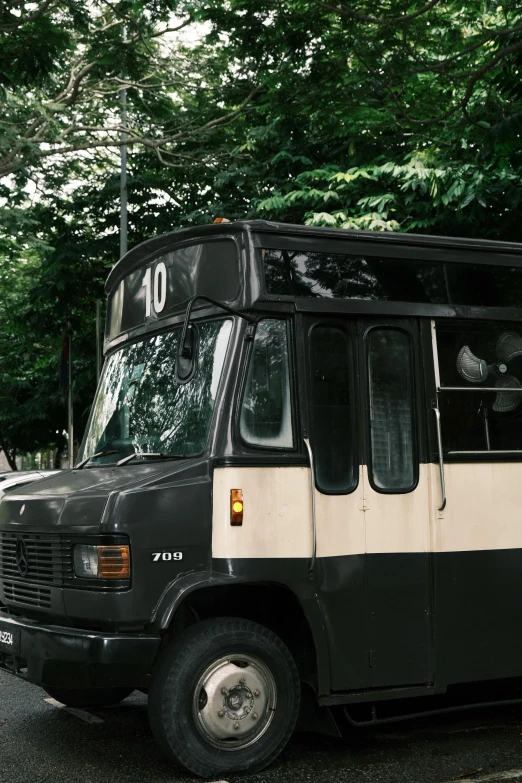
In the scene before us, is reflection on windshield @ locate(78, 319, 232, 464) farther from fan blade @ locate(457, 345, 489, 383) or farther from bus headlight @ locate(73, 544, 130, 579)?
fan blade @ locate(457, 345, 489, 383)

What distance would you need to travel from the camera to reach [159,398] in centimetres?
662

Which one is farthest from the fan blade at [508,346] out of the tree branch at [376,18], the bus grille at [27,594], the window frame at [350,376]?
the tree branch at [376,18]

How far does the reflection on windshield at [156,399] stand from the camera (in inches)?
245

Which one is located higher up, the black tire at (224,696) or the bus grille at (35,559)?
the bus grille at (35,559)

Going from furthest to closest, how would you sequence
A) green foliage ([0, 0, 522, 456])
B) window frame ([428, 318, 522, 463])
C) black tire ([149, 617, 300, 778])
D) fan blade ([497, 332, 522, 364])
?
green foliage ([0, 0, 522, 456]) < fan blade ([497, 332, 522, 364]) < window frame ([428, 318, 522, 463]) < black tire ([149, 617, 300, 778])

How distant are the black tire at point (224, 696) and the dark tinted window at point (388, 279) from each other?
1.92m

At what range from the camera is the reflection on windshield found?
245 inches

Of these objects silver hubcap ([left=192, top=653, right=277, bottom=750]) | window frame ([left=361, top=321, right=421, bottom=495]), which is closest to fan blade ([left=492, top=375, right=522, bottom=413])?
window frame ([left=361, top=321, right=421, bottom=495])

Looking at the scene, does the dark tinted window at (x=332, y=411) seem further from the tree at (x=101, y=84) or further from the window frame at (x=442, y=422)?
the tree at (x=101, y=84)

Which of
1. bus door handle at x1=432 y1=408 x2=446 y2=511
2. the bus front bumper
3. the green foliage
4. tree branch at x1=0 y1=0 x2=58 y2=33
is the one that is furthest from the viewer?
tree branch at x1=0 y1=0 x2=58 y2=33

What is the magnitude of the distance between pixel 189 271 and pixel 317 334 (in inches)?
34.2

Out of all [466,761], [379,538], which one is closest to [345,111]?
[379,538]

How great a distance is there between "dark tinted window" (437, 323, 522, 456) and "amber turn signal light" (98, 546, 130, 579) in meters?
2.06

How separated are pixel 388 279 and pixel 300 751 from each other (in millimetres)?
2807
